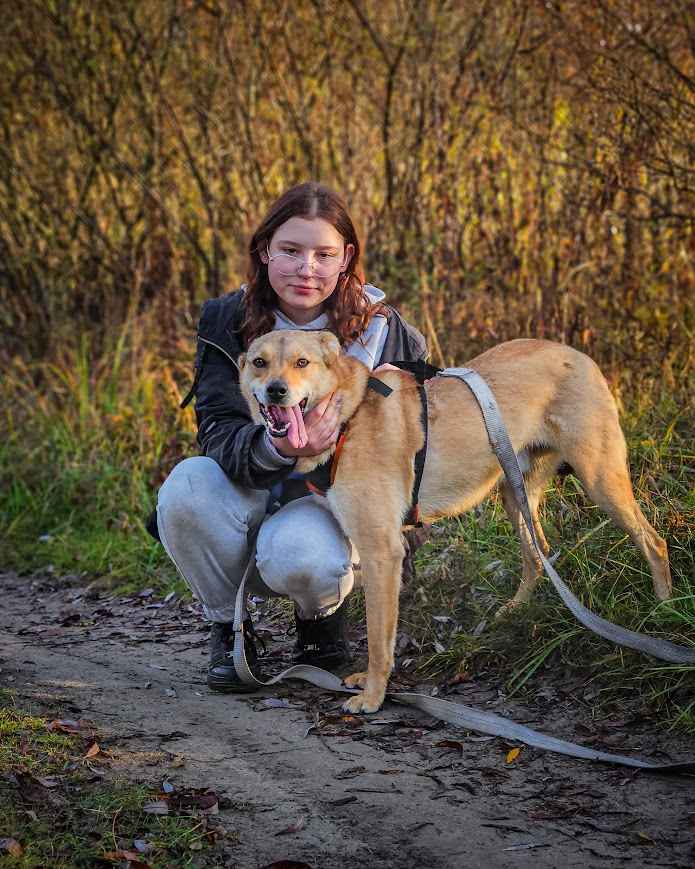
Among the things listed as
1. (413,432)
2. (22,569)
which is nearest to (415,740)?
(413,432)

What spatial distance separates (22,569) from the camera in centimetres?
562

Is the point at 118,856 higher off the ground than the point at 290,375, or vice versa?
the point at 290,375

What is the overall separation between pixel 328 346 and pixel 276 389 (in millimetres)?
338

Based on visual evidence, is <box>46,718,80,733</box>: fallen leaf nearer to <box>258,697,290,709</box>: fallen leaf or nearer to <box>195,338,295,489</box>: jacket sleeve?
<box>258,697,290,709</box>: fallen leaf

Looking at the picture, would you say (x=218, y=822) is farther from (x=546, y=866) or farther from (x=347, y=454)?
(x=347, y=454)

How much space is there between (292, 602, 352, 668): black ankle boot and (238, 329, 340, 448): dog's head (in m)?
0.89

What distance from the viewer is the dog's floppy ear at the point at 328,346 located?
3.39m

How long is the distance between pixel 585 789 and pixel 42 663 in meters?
2.28

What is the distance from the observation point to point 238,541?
3.55 m

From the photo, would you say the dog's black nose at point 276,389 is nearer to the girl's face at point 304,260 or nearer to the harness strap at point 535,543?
the girl's face at point 304,260

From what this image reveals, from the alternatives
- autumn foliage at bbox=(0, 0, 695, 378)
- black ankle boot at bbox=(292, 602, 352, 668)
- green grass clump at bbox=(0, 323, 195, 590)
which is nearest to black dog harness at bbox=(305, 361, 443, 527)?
black ankle boot at bbox=(292, 602, 352, 668)

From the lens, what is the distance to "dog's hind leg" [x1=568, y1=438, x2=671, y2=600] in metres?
3.58

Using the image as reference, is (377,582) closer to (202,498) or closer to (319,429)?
(319,429)

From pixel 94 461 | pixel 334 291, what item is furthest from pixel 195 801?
pixel 94 461
